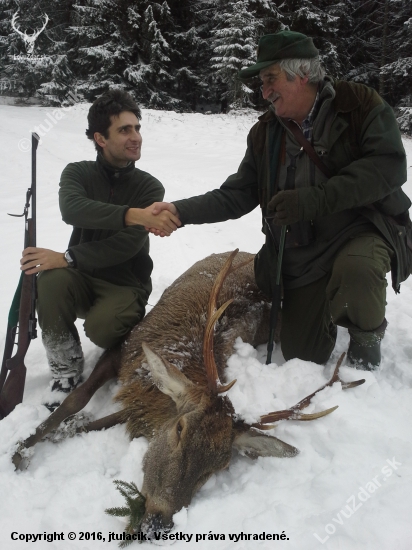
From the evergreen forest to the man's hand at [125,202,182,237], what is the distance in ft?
Result: 58.9

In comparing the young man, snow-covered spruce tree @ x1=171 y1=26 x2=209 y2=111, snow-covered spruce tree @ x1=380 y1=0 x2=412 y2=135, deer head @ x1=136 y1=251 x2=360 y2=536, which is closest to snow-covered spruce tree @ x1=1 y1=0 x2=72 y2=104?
snow-covered spruce tree @ x1=171 y1=26 x2=209 y2=111

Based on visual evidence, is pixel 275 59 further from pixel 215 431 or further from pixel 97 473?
pixel 97 473

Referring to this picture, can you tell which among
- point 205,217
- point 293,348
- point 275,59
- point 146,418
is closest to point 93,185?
point 205,217

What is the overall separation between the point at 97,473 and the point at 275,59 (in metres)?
2.95

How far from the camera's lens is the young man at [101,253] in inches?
122

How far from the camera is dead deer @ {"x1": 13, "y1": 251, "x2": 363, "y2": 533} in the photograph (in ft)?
7.29

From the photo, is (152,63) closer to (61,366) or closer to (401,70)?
(401,70)

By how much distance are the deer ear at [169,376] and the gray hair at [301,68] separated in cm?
214

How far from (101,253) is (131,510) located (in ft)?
6.10

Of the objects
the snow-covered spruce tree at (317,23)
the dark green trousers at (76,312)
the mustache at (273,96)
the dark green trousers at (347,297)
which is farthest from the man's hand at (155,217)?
the snow-covered spruce tree at (317,23)

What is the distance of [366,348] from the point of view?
2.93 meters

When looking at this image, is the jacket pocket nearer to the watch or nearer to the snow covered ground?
the snow covered ground

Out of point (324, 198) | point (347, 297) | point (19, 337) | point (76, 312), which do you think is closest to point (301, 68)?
point (324, 198)

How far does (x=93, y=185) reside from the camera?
3.55m
